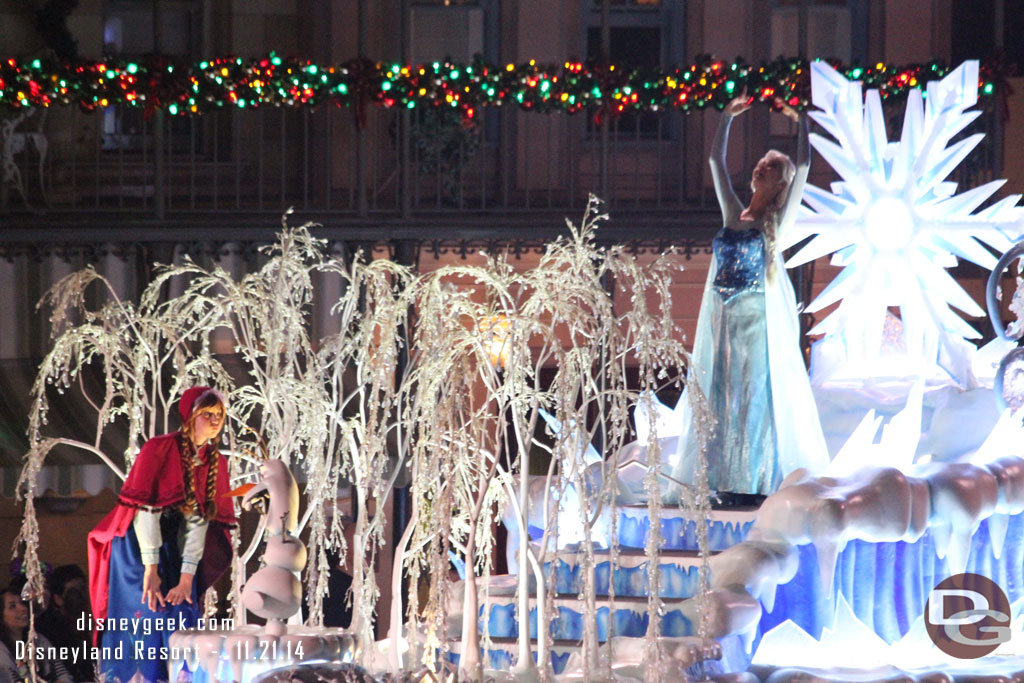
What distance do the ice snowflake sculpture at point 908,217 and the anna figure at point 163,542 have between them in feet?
12.5

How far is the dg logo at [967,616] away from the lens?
8305mm

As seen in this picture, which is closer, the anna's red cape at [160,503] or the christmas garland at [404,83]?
the anna's red cape at [160,503]

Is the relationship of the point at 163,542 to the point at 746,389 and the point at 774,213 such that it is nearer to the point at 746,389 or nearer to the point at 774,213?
the point at 746,389

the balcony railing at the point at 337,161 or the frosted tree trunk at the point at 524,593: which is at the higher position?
the balcony railing at the point at 337,161

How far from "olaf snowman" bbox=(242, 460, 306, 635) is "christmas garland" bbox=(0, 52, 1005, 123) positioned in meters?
5.49

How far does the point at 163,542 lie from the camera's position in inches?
277

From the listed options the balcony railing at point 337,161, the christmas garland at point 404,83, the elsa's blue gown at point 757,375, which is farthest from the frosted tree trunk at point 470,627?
the balcony railing at point 337,161

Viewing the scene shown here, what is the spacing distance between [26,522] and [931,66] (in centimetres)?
744

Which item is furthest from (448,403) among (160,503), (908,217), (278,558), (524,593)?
(908,217)

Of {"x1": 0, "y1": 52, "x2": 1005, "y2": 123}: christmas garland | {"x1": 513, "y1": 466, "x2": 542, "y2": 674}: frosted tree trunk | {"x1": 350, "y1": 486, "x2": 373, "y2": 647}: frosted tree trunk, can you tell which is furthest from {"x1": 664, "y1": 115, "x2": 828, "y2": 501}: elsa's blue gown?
{"x1": 0, "y1": 52, "x2": 1005, "y2": 123}: christmas garland

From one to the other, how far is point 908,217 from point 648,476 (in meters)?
2.64

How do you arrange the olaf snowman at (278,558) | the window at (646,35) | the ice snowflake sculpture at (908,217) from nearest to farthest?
the olaf snowman at (278,558) → the ice snowflake sculpture at (908,217) → the window at (646,35)

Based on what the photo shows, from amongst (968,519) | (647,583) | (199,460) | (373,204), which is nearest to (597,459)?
(647,583)

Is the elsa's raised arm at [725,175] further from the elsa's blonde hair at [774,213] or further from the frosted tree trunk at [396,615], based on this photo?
the frosted tree trunk at [396,615]
